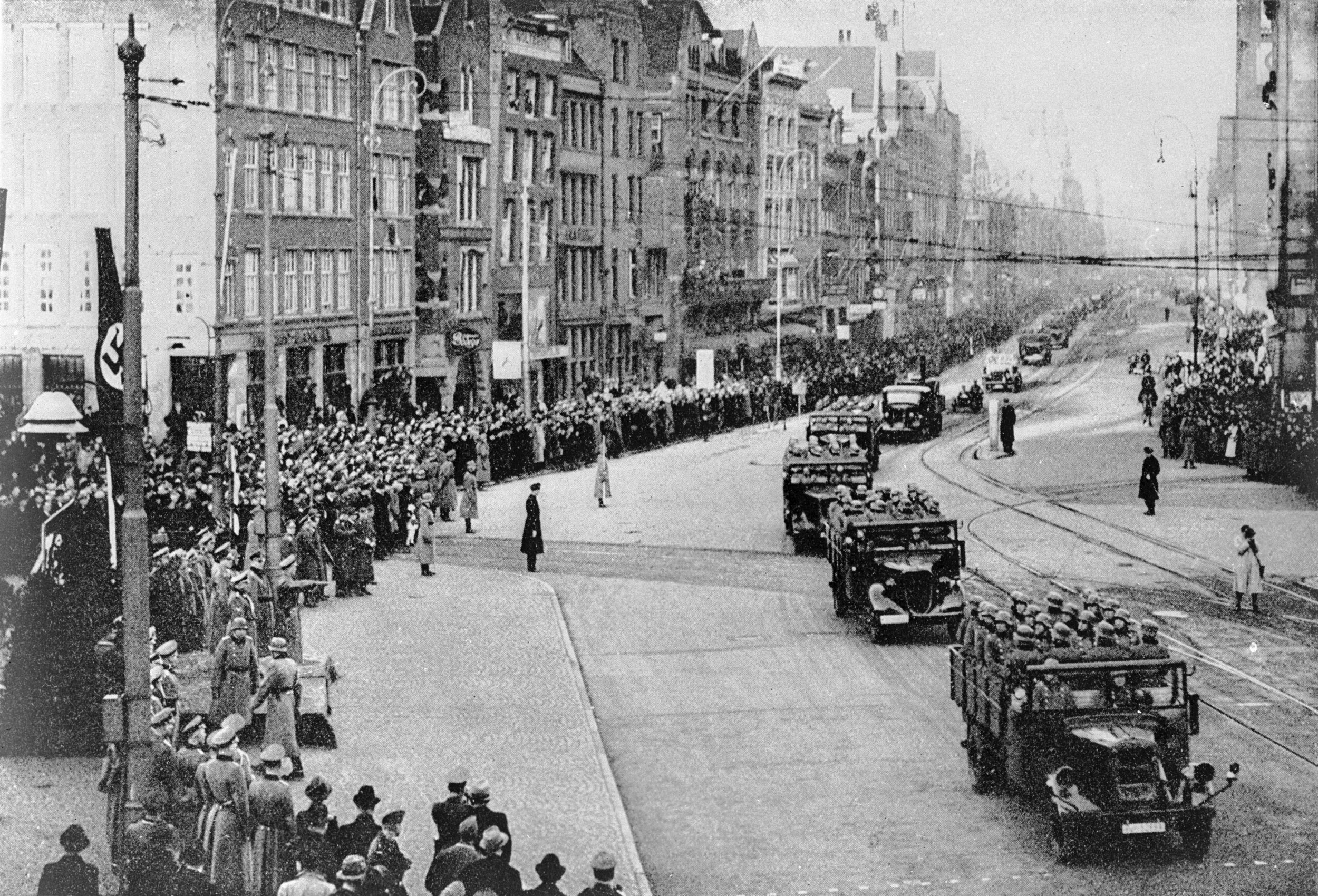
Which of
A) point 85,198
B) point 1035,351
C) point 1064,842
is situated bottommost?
point 1064,842

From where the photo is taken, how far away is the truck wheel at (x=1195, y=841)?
17328 mm

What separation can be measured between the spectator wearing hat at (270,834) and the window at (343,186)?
4089cm

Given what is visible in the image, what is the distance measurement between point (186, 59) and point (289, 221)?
809cm

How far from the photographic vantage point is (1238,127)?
303ft

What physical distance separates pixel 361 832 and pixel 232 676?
5.13m

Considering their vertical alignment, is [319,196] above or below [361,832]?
above

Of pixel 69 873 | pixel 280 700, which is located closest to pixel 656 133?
pixel 280 700

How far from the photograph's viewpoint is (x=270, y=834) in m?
15.8

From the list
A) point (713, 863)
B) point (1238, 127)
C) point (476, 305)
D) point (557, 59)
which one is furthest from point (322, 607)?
point (1238, 127)

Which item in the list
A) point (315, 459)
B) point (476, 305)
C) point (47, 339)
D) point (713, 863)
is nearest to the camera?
point (713, 863)

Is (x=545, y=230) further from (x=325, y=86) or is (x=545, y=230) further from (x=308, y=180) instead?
(x=308, y=180)

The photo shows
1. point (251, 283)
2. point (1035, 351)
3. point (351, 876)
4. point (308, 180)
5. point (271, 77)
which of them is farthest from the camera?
point (1035, 351)

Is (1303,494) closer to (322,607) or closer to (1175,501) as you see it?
(1175,501)

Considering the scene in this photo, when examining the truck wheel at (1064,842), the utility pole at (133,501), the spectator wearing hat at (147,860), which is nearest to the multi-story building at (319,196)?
the utility pole at (133,501)
